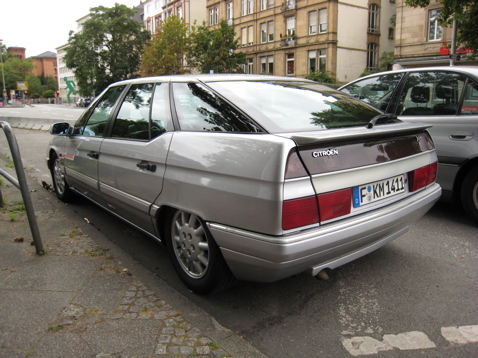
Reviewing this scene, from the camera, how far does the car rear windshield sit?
275 cm

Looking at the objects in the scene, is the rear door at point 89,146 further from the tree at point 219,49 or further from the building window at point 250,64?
the building window at point 250,64

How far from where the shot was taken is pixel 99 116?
4363 mm

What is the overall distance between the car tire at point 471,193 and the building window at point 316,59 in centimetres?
3905

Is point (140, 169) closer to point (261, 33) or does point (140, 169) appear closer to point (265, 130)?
point (265, 130)

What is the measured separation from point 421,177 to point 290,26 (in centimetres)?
4494

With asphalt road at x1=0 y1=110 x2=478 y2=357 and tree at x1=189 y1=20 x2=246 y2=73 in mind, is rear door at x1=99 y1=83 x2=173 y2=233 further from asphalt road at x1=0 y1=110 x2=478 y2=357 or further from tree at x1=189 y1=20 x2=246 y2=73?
tree at x1=189 y1=20 x2=246 y2=73

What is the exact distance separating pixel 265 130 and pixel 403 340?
1.51m

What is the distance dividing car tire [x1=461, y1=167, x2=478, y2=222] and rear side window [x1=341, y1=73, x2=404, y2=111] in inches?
53.8

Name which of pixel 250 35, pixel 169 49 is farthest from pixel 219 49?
pixel 169 49

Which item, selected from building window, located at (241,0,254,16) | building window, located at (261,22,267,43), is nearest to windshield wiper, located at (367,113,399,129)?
building window, located at (261,22,267,43)

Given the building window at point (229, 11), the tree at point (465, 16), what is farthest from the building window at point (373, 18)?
the tree at point (465, 16)

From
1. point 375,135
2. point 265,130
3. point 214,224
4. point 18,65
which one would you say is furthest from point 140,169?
point 18,65

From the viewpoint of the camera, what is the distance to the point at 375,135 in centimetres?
275

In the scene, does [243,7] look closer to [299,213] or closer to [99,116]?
[99,116]
